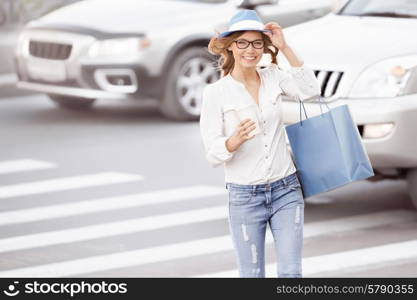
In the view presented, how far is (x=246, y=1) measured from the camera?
12.8m

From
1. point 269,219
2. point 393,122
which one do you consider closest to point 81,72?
point 393,122

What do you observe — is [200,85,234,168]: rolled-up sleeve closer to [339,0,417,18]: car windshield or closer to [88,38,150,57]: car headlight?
[339,0,417,18]: car windshield

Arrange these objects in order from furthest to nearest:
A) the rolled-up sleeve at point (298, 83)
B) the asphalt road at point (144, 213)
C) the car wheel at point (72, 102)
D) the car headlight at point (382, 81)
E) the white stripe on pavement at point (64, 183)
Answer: the car wheel at point (72, 102), the white stripe on pavement at point (64, 183), the car headlight at point (382, 81), the asphalt road at point (144, 213), the rolled-up sleeve at point (298, 83)

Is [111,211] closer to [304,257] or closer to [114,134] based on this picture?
[304,257]

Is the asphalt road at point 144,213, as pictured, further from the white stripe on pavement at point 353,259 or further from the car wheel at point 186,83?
the car wheel at point 186,83

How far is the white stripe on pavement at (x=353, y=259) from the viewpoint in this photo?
864cm

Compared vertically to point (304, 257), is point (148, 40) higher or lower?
higher

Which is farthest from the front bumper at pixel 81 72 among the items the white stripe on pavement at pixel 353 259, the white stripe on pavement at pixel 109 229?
the white stripe on pavement at pixel 353 259

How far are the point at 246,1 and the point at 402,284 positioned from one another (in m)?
5.31

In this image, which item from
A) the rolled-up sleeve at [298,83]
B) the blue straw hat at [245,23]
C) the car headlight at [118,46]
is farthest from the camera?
the car headlight at [118,46]

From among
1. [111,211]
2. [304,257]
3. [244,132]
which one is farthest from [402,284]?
[111,211]

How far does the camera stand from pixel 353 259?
29.2 ft

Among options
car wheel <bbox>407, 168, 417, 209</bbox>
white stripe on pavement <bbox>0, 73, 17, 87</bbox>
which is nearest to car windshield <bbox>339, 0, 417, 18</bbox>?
car wheel <bbox>407, 168, 417, 209</bbox>

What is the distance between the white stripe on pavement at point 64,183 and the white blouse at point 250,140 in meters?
5.17
